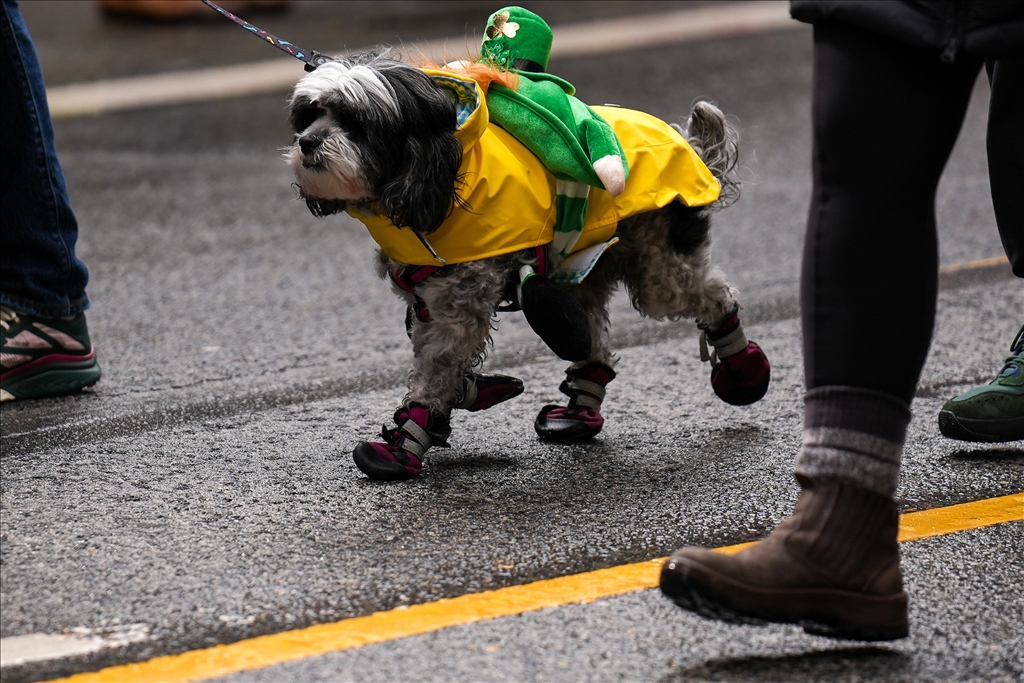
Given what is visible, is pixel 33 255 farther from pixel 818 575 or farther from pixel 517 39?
pixel 818 575

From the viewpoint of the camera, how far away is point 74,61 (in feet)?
36.3

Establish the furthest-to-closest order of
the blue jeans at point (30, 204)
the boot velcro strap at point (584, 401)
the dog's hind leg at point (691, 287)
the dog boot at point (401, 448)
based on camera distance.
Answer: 1. the blue jeans at point (30, 204)
2. the boot velcro strap at point (584, 401)
3. the dog's hind leg at point (691, 287)
4. the dog boot at point (401, 448)

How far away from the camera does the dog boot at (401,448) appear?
305cm

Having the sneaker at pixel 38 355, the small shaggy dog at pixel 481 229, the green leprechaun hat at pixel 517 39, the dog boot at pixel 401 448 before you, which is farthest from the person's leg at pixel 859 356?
the sneaker at pixel 38 355

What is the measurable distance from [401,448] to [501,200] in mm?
669

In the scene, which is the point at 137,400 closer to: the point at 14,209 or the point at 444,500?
the point at 14,209

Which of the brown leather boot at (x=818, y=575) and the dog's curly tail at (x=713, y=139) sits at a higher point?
the dog's curly tail at (x=713, y=139)

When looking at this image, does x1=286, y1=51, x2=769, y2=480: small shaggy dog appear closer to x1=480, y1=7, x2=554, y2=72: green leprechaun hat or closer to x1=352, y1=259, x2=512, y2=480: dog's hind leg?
x1=352, y1=259, x2=512, y2=480: dog's hind leg

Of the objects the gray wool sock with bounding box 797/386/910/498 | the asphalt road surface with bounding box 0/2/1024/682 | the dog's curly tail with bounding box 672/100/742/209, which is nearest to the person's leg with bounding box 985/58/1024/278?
the asphalt road surface with bounding box 0/2/1024/682

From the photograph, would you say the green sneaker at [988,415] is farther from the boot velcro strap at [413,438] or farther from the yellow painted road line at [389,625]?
the boot velcro strap at [413,438]

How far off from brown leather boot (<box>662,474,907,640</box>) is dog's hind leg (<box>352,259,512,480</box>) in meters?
1.04

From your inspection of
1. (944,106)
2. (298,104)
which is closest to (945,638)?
(944,106)

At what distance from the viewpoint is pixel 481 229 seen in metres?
2.96

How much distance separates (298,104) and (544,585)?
1245 mm
